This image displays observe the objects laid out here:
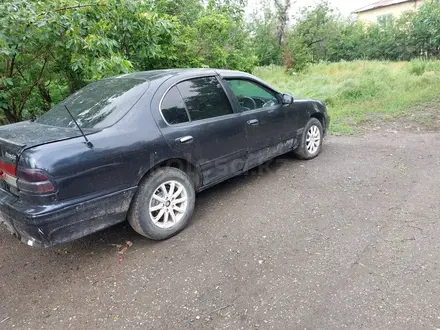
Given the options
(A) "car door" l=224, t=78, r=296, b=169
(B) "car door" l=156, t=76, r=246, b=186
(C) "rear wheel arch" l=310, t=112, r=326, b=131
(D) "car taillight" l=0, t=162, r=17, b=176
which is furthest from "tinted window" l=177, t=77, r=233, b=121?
(C) "rear wheel arch" l=310, t=112, r=326, b=131

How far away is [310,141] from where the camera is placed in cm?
504

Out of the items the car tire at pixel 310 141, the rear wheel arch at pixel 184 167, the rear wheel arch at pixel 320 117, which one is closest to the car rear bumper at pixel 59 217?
the rear wheel arch at pixel 184 167

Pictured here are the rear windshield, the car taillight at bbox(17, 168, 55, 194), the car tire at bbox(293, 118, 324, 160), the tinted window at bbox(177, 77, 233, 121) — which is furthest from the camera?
the car tire at bbox(293, 118, 324, 160)

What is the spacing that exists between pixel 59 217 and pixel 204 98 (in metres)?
1.92

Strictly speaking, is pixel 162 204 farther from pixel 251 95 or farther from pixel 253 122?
pixel 251 95

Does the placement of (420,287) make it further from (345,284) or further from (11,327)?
(11,327)

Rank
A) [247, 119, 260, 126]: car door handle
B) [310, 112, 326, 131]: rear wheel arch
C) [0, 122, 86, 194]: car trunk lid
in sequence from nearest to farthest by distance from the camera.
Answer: [0, 122, 86, 194]: car trunk lid
[247, 119, 260, 126]: car door handle
[310, 112, 326, 131]: rear wheel arch

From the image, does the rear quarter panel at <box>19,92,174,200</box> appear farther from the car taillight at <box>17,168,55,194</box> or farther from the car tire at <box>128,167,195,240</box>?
the car tire at <box>128,167,195,240</box>

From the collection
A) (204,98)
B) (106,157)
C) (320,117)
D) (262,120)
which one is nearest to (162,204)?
(106,157)

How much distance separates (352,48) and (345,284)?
2646 centimetres

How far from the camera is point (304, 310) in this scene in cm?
216

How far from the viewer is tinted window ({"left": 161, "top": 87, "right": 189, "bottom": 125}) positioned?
3094mm

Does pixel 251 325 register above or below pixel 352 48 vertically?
below

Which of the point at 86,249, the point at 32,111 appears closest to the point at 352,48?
the point at 32,111
